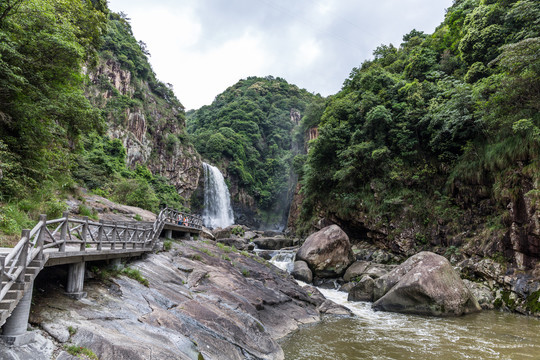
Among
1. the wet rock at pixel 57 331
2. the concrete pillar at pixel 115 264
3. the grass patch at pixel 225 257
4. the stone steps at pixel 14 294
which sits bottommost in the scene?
the grass patch at pixel 225 257

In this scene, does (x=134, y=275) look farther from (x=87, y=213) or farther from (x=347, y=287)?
(x=347, y=287)

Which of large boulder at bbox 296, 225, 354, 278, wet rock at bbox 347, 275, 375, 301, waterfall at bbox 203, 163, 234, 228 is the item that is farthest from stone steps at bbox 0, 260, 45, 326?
waterfall at bbox 203, 163, 234, 228

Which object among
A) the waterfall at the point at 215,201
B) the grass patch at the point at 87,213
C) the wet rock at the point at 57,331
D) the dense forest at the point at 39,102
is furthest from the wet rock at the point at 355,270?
the waterfall at the point at 215,201

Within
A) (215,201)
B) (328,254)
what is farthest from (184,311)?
(215,201)

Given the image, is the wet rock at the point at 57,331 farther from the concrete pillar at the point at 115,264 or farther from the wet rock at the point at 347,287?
the wet rock at the point at 347,287

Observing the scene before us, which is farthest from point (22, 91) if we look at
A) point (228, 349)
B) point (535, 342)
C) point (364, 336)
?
point (535, 342)

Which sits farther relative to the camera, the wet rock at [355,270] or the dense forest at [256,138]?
the dense forest at [256,138]

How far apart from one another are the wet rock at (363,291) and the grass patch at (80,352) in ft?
47.7

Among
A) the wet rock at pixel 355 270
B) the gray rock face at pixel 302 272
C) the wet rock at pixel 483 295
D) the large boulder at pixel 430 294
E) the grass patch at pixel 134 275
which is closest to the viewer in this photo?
the grass patch at pixel 134 275

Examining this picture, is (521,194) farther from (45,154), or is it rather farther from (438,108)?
(45,154)

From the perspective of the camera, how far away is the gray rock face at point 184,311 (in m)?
5.44

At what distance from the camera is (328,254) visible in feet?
67.0

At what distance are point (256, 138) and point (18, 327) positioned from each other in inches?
2688

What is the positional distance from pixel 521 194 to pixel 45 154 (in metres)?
22.8
